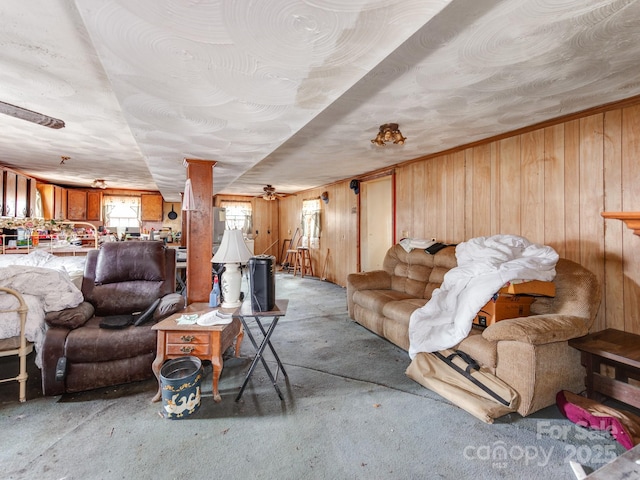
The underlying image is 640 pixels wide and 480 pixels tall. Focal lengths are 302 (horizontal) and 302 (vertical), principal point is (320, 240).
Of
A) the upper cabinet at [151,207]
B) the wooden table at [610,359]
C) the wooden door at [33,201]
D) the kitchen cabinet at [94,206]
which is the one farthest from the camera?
the upper cabinet at [151,207]

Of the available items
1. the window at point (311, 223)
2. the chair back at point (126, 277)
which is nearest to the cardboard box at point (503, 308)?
the chair back at point (126, 277)

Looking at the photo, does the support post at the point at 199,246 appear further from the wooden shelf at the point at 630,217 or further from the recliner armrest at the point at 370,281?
the wooden shelf at the point at 630,217

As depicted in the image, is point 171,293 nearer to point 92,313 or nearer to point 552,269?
point 92,313

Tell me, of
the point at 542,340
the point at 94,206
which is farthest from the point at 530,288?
the point at 94,206

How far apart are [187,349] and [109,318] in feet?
3.05

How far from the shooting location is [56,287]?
238 centimetres

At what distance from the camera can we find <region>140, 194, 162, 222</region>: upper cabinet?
8.32 meters

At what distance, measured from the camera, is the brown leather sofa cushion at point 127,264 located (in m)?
2.81

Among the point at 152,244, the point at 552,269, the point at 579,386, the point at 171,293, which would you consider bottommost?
the point at 579,386

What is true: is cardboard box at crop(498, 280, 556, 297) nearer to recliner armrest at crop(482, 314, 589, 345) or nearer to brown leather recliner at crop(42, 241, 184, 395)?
recliner armrest at crop(482, 314, 589, 345)

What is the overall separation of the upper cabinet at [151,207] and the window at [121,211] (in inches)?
5.7

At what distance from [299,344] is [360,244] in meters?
2.97

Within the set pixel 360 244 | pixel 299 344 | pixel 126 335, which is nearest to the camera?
pixel 126 335

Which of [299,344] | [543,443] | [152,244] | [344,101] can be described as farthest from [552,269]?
[152,244]
